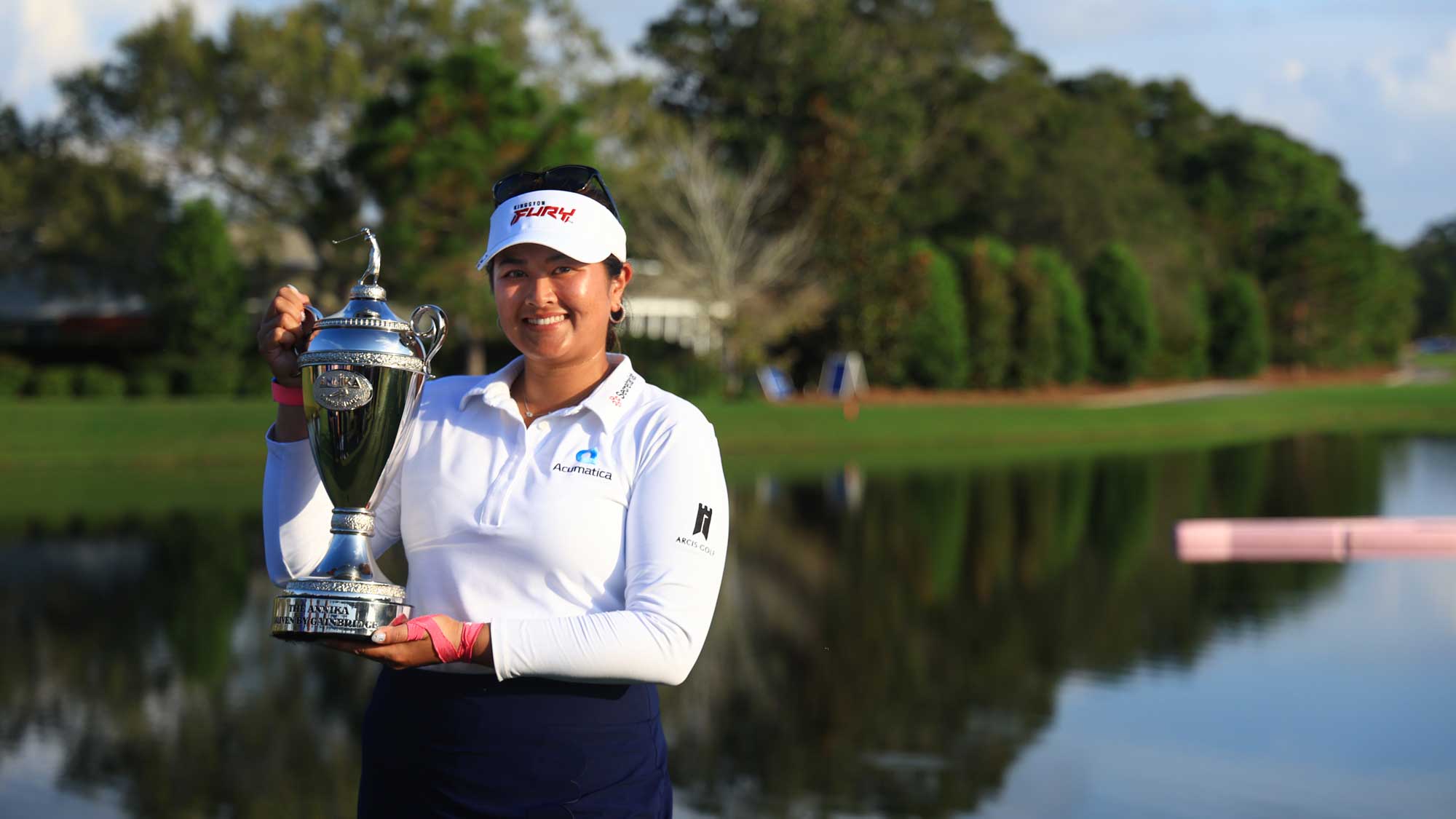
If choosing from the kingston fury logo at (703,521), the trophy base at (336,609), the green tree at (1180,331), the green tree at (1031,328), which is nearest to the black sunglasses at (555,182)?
the kingston fury logo at (703,521)

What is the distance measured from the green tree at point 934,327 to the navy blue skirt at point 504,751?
122ft

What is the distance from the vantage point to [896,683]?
341 inches

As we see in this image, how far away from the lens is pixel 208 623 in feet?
34.8

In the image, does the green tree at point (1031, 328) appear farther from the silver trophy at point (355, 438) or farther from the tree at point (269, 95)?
the silver trophy at point (355, 438)

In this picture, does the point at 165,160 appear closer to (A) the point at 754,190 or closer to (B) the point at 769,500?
(A) the point at 754,190

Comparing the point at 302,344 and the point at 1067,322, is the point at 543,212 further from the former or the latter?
the point at 1067,322

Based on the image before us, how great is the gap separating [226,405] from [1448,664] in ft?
67.8

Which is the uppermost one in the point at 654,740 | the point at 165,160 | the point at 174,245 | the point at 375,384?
the point at 165,160

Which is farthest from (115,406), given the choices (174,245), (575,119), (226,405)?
(575,119)

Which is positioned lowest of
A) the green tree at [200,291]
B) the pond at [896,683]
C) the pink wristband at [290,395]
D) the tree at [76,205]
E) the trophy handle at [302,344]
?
the pond at [896,683]

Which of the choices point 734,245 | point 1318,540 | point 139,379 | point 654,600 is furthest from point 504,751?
point 734,245

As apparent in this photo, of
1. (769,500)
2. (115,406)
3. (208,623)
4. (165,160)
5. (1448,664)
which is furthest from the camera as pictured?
(165,160)

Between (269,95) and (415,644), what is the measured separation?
35804 millimetres

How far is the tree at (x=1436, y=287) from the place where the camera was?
115250 mm
